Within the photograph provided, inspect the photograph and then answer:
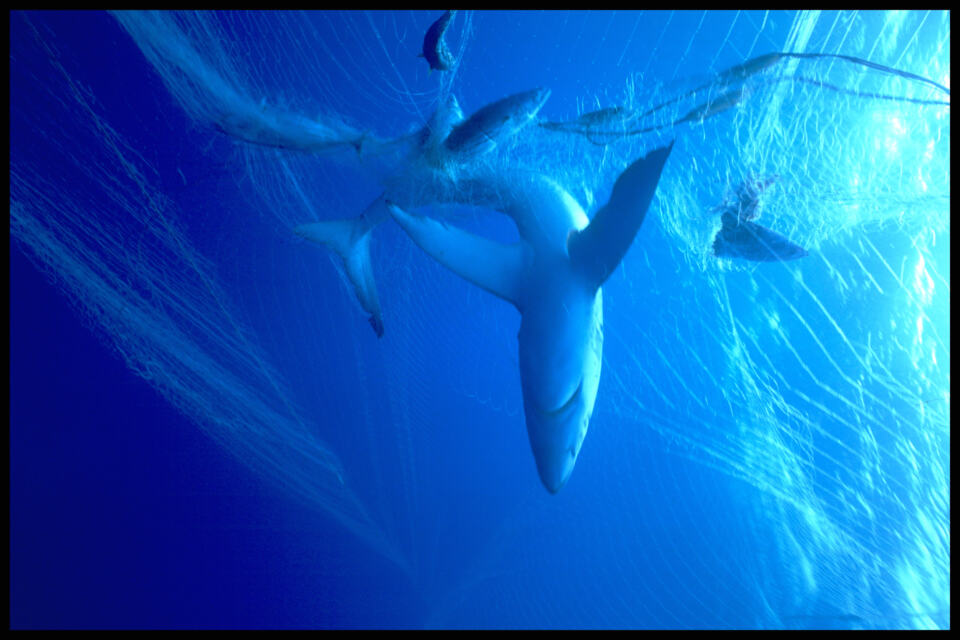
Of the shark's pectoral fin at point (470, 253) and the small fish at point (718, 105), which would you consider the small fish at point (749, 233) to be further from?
the shark's pectoral fin at point (470, 253)

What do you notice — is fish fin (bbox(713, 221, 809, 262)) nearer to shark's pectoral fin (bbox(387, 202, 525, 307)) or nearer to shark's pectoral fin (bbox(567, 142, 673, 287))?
shark's pectoral fin (bbox(567, 142, 673, 287))

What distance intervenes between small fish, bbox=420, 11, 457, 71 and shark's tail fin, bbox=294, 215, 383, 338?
30.4 inches

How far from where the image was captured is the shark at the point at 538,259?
1.96 meters

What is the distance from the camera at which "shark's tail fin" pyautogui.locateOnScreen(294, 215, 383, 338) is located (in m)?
2.47

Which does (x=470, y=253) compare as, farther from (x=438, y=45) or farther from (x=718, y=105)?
(x=718, y=105)

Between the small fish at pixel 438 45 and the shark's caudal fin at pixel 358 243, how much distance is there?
63cm

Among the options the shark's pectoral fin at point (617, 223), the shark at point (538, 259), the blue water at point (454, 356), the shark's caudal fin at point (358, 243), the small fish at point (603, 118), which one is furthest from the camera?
the shark's caudal fin at point (358, 243)

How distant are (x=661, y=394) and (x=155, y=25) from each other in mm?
3099

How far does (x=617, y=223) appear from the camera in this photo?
1.83 m

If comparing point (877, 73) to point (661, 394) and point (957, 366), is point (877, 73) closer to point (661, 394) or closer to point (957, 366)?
point (957, 366)

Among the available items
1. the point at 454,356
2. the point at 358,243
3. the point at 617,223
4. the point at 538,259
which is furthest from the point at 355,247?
the point at 454,356

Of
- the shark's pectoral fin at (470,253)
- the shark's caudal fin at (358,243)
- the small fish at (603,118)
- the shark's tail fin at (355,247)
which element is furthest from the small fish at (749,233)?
the shark's tail fin at (355,247)

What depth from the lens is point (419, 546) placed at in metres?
5.25

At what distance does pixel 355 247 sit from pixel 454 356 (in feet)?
4.98
